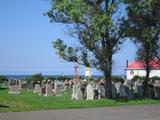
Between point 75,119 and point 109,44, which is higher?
point 109,44

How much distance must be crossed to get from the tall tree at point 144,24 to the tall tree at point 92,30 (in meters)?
1.43

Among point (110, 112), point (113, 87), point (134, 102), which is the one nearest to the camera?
point (110, 112)

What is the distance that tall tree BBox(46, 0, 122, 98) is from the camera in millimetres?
31172

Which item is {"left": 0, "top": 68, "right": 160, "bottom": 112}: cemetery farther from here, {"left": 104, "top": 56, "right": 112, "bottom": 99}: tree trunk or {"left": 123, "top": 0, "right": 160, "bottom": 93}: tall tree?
{"left": 123, "top": 0, "right": 160, "bottom": 93}: tall tree

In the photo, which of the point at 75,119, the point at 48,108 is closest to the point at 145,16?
the point at 48,108

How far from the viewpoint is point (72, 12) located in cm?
3089

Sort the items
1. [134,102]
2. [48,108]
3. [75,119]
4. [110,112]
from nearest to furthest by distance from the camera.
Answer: [75,119], [110,112], [48,108], [134,102]

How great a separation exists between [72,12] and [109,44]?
12.5 feet

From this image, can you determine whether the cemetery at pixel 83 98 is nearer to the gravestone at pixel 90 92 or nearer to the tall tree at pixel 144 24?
the gravestone at pixel 90 92

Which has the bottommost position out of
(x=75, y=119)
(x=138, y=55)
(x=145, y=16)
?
(x=75, y=119)

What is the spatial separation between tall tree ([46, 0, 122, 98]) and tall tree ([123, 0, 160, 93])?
4.70 ft

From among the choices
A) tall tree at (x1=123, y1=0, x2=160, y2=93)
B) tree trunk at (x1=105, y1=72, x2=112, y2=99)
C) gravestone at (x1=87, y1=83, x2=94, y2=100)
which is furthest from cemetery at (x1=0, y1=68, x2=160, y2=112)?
tall tree at (x1=123, y1=0, x2=160, y2=93)

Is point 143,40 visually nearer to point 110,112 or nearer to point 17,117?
point 110,112

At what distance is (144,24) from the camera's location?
35000 millimetres
